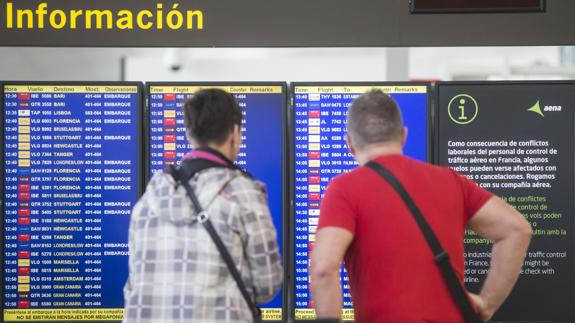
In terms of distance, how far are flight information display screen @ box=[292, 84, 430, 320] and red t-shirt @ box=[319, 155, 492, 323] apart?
4.23 ft

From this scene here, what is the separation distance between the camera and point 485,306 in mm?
2633

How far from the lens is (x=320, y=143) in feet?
12.5

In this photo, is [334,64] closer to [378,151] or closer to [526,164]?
[526,164]

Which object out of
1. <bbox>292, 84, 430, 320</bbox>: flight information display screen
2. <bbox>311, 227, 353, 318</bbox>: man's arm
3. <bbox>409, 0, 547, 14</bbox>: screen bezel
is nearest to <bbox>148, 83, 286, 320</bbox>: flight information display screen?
<bbox>292, 84, 430, 320</bbox>: flight information display screen

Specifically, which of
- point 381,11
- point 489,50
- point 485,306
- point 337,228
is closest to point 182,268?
point 337,228

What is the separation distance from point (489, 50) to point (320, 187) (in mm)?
9390

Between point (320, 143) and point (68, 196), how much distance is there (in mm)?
1385

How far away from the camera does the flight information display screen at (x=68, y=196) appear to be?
3.79 m

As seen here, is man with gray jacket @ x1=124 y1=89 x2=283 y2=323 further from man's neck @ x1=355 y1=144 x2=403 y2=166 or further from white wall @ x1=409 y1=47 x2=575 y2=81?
white wall @ x1=409 y1=47 x2=575 y2=81

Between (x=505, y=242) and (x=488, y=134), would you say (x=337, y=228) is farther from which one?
(x=488, y=134)

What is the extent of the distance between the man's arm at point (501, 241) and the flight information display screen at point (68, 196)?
1.92 metres

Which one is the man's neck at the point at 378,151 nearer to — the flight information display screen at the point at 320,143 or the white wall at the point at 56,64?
the flight information display screen at the point at 320,143

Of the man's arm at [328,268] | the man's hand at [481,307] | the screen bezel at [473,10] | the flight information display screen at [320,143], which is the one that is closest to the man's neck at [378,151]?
the man's arm at [328,268]

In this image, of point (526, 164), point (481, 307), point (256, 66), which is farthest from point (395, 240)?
point (256, 66)
